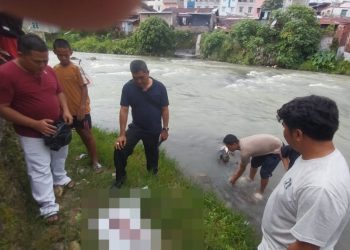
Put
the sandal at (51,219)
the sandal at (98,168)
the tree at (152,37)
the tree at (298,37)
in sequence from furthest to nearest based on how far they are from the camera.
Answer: the tree at (152,37), the tree at (298,37), the sandal at (98,168), the sandal at (51,219)

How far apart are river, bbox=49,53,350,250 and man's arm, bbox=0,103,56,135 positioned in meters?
2.74

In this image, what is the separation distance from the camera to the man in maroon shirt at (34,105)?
91.4 inches

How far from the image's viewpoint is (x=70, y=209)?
2.91m

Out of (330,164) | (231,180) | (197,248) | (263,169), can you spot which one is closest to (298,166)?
(330,164)

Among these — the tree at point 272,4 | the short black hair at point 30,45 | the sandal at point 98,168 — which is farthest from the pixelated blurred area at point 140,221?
the tree at point 272,4

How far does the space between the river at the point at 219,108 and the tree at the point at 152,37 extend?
7595 mm

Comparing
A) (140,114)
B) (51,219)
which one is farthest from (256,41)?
(51,219)

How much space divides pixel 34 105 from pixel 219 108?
7519mm

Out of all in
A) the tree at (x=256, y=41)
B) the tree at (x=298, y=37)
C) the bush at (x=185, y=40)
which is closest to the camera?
the tree at (x=298, y=37)

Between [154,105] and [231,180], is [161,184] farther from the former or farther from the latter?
[231,180]

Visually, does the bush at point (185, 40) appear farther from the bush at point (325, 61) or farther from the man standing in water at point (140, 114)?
the man standing in water at point (140, 114)

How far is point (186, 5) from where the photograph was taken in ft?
144

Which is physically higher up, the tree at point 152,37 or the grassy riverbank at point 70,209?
the grassy riverbank at point 70,209

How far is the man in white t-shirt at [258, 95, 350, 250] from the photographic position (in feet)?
4.72
